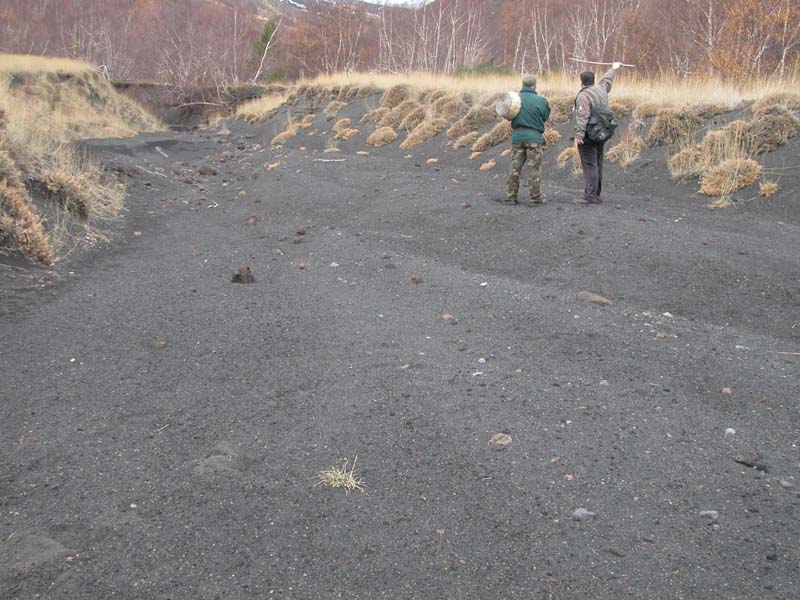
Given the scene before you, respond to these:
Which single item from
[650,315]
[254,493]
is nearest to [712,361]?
[650,315]

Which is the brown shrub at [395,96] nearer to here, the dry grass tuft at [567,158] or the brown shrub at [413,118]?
the brown shrub at [413,118]

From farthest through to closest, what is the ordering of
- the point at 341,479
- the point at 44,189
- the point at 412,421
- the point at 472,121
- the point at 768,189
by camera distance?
the point at 472,121
the point at 768,189
the point at 44,189
the point at 412,421
the point at 341,479

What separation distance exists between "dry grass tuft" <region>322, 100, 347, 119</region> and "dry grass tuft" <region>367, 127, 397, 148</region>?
4.95m

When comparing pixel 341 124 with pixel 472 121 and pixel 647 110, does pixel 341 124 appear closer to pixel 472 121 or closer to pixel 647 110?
pixel 472 121

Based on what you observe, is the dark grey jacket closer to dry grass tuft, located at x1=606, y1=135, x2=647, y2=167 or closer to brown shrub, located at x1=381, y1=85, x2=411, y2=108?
dry grass tuft, located at x1=606, y1=135, x2=647, y2=167

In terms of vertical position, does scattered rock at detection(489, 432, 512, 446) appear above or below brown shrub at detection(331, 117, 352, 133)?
below

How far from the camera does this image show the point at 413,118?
59.2ft

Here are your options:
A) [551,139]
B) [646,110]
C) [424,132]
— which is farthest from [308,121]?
[646,110]

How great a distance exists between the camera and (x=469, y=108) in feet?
54.9

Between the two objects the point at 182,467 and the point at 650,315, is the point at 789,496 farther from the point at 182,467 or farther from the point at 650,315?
the point at 182,467

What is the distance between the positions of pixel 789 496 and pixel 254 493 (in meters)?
2.63

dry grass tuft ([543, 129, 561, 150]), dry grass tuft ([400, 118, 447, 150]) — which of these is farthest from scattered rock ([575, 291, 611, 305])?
dry grass tuft ([400, 118, 447, 150])

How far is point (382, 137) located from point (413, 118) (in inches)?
47.4

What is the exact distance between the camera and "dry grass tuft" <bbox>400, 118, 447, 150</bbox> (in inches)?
651
